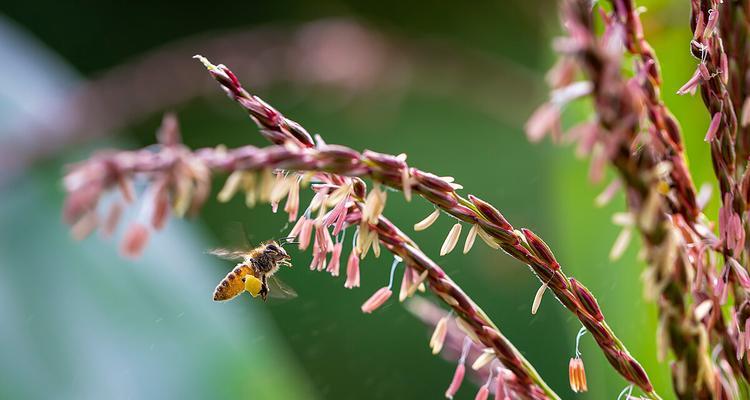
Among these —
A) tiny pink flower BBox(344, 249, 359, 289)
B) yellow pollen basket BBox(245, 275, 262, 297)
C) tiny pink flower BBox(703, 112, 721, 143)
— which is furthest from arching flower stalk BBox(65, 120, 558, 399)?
yellow pollen basket BBox(245, 275, 262, 297)

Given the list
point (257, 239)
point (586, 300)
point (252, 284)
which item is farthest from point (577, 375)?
point (257, 239)

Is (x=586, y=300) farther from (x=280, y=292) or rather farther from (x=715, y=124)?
(x=280, y=292)

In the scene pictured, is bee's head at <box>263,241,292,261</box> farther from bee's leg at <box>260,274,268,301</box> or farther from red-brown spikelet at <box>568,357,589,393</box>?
red-brown spikelet at <box>568,357,589,393</box>

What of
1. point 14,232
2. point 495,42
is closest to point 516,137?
point 495,42

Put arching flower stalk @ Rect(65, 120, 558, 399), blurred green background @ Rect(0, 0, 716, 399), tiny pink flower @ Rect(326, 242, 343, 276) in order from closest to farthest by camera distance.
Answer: arching flower stalk @ Rect(65, 120, 558, 399) < tiny pink flower @ Rect(326, 242, 343, 276) < blurred green background @ Rect(0, 0, 716, 399)

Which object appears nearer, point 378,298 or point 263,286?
point 378,298

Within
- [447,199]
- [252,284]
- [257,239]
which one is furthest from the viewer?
[257,239]

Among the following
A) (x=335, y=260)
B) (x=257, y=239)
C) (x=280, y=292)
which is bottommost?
(x=257, y=239)

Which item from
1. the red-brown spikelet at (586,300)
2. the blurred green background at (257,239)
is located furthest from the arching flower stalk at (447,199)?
the blurred green background at (257,239)
